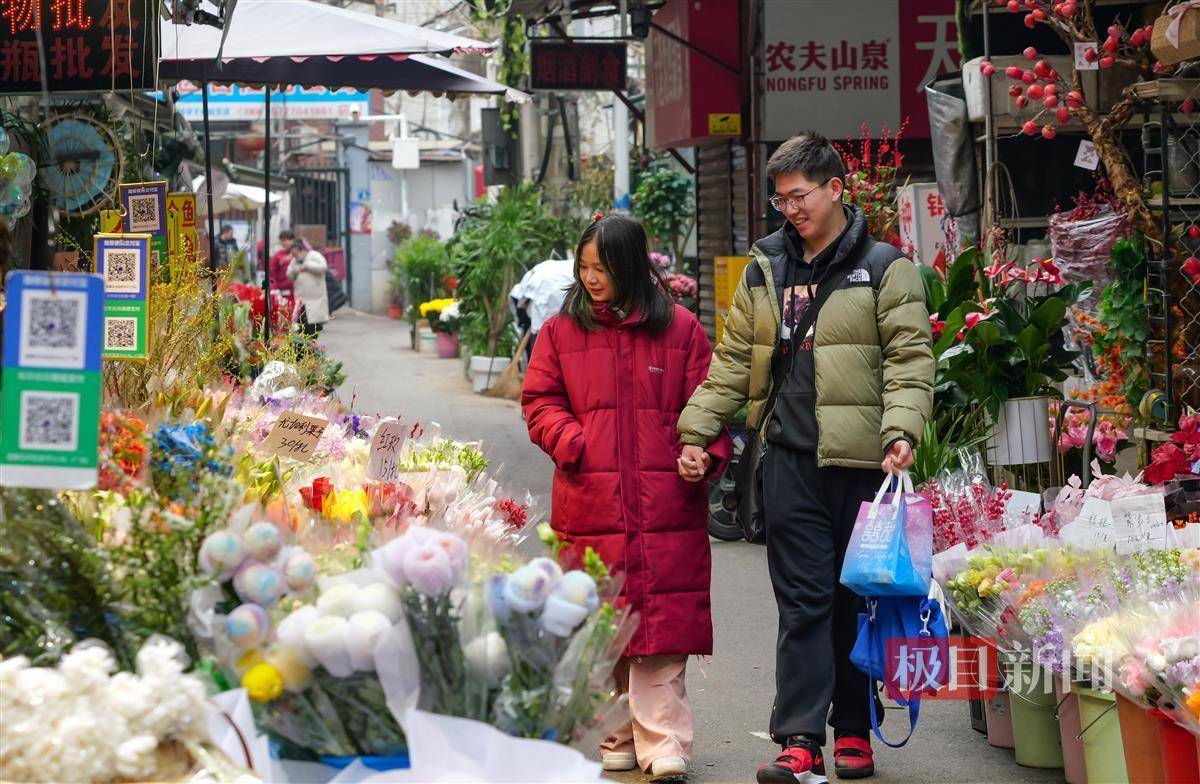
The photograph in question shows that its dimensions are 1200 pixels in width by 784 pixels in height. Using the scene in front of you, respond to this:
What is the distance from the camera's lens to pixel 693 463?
4691mm

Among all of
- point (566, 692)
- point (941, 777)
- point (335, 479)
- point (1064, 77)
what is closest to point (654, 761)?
point (941, 777)

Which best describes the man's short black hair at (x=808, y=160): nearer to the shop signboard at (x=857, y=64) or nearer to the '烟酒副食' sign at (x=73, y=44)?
the '烟酒副食' sign at (x=73, y=44)

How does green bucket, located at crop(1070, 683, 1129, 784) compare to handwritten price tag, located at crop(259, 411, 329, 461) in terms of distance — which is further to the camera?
A: handwritten price tag, located at crop(259, 411, 329, 461)

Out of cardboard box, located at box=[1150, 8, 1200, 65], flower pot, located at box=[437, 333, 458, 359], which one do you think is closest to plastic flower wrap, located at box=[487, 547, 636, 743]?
cardboard box, located at box=[1150, 8, 1200, 65]

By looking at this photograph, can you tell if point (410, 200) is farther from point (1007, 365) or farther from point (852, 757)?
point (852, 757)

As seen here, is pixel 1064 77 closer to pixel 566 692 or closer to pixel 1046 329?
pixel 1046 329

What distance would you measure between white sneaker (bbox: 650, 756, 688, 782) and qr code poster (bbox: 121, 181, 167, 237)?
9.49ft

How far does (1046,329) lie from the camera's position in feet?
19.9

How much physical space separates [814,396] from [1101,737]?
4.35 ft

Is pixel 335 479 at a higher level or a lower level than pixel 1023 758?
higher

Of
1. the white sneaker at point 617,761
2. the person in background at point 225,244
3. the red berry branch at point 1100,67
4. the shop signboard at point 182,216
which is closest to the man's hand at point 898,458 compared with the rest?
the white sneaker at point 617,761

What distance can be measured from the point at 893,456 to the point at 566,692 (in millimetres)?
2096

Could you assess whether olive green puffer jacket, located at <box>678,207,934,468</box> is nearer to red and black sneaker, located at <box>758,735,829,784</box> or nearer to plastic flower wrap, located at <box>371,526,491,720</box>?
red and black sneaker, located at <box>758,735,829,784</box>

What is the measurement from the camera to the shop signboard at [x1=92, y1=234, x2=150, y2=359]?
14.3ft
